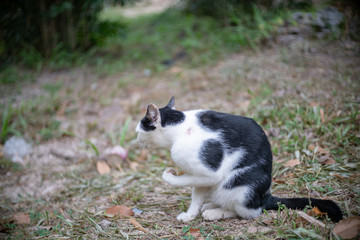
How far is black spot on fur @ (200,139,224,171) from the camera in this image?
2031mm

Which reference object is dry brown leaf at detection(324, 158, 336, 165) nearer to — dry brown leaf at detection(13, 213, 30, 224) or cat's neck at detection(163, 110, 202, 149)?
cat's neck at detection(163, 110, 202, 149)

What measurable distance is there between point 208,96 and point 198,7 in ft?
10.9

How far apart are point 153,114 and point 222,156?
0.56m

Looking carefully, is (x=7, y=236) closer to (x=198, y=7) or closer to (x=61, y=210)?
(x=61, y=210)

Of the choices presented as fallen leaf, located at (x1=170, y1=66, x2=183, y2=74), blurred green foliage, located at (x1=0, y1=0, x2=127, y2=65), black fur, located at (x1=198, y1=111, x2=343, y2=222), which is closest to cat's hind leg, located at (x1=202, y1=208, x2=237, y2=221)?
black fur, located at (x1=198, y1=111, x2=343, y2=222)

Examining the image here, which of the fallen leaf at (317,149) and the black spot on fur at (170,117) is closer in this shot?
the black spot on fur at (170,117)

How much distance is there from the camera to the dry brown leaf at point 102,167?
3.28 meters

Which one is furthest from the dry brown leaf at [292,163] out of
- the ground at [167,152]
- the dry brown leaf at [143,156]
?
the dry brown leaf at [143,156]

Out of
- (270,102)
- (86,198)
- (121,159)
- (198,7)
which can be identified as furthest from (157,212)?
(198,7)

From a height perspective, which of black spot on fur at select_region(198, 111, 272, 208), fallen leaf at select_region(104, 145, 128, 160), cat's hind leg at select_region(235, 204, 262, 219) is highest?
black spot on fur at select_region(198, 111, 272, 208)

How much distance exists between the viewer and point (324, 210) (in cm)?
198

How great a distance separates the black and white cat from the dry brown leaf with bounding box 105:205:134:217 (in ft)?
1.67

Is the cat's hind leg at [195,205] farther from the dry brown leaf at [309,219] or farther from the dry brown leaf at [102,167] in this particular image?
the dry brown leaf at [102,167]

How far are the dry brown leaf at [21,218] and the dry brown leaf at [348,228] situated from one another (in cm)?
236
